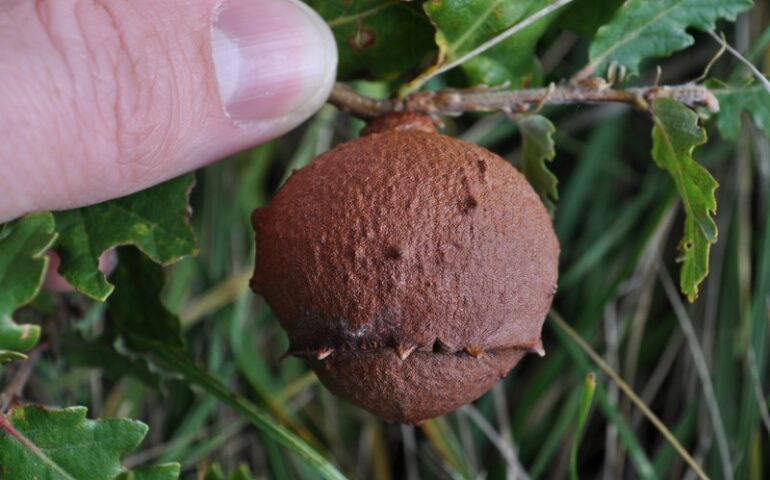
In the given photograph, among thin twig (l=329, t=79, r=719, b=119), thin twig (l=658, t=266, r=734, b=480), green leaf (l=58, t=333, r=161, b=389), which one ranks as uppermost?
thin twig (l=329, t=79, r=719, b=119)

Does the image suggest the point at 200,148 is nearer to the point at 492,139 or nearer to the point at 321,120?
the point at 321,120

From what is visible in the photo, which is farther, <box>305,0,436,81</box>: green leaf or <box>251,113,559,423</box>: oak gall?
<box>305,0,436,81</box>: green leaf

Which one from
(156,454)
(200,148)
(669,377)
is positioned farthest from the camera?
(669,377)

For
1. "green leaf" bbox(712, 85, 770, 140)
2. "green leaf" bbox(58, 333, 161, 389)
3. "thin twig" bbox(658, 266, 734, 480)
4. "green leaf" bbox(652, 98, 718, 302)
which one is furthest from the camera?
"thin twig" bbox(658, 266, 734, 480)

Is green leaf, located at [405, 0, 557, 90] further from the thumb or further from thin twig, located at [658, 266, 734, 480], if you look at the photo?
thin twig, located at [658, 266, 734, 480]

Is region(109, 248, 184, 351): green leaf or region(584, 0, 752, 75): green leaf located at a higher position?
region(584, 0, 752, 75): green leaf

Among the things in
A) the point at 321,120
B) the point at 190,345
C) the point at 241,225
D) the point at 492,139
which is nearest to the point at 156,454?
the point at 190,345

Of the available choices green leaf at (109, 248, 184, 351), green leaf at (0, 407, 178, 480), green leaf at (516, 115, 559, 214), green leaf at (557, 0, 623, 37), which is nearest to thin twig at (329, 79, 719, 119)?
green leaf at (516, 115, 559, 214)
